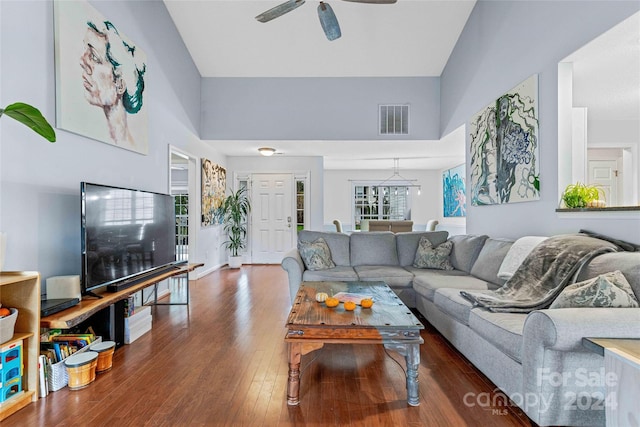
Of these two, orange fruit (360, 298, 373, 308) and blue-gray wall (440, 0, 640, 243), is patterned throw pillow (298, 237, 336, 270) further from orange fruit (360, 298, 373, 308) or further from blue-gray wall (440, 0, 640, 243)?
blue-gray wall (440, 0, 640, 243)

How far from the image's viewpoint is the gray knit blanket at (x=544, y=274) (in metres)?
2.11

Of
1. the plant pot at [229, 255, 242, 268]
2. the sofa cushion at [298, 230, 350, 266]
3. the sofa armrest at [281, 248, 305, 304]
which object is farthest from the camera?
the plant pot at [229, 255, 242, 268]

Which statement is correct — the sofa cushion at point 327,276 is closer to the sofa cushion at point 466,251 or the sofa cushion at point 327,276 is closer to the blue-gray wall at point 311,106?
Result: the sofa cushion at point 466,251

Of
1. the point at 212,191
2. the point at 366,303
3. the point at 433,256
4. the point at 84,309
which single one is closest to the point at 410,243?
the point at 433,256

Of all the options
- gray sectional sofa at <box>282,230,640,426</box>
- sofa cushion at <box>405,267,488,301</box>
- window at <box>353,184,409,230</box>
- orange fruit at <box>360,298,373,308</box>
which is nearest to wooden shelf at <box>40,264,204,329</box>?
orange fruit at <box>360,298,373,308</box>

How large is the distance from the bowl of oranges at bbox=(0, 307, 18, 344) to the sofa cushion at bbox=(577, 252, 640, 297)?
3.29 meters

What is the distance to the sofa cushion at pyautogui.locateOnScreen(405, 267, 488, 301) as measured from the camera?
3.00 metres

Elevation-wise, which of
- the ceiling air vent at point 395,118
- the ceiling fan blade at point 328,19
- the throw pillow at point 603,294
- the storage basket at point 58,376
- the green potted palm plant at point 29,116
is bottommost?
the storage basket at point 58,376

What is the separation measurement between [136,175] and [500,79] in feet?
13.6

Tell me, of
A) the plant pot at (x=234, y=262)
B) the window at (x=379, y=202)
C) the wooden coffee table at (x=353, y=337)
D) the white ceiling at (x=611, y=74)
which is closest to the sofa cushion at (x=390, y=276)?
the wooden coffee table at (x=353, y=337)

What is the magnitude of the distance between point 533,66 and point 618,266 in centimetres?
208

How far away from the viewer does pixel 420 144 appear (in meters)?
6.02

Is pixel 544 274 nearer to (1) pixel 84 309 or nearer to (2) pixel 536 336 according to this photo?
(2) pixel 536 336

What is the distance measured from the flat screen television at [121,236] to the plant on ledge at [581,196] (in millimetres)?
3655
